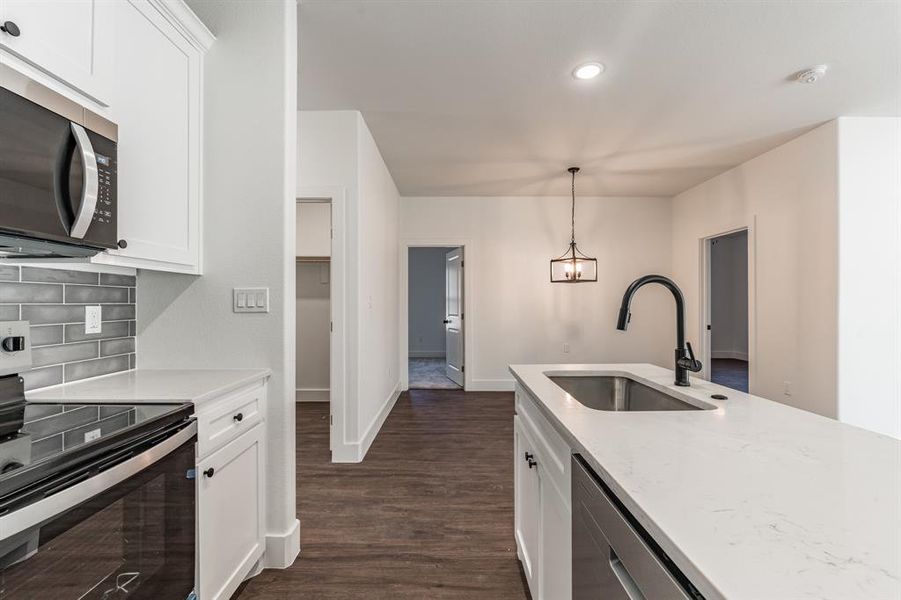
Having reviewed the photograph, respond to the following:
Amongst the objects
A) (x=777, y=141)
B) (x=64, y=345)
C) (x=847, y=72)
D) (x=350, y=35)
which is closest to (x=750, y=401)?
(x=64, y=345)

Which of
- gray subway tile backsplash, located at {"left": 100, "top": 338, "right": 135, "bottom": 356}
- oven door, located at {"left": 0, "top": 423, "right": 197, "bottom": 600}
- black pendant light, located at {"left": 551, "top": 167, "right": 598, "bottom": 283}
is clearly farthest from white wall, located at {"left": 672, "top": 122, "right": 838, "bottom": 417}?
gray subway tile backsplash, located at {"left": 100, "top": 338, "right": 135, "bottom": 356}

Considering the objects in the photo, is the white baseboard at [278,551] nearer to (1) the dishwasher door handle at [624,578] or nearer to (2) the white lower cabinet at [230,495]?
(2) the white lower cabinet at [230,495]

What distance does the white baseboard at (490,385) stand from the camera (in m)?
5.51

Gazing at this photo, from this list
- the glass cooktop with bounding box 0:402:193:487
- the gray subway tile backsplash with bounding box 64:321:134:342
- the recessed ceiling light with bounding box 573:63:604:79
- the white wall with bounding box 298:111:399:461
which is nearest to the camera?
the glass cooktop with bounding box 0:402:193:487

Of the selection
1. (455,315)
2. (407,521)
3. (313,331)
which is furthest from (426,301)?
(407,521)

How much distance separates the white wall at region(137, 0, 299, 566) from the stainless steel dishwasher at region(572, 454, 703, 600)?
141 cm

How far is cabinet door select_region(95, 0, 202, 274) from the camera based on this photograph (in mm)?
1439

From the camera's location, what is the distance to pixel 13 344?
125cm

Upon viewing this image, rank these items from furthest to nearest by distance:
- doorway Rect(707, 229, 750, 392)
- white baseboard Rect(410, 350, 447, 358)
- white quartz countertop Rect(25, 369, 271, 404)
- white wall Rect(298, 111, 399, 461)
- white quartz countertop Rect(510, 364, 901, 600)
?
white baseboard Rect(410, 350, 447, 358)
doorway Rect(707, 229, 750, 392)
white wall Rect(298, 111, 399, 461)
white quartz countertop Rect(25, 369, 271, 404)
white quartz countertop Rect(510, 364, 901, 600)

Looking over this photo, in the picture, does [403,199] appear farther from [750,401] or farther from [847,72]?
[750,401]

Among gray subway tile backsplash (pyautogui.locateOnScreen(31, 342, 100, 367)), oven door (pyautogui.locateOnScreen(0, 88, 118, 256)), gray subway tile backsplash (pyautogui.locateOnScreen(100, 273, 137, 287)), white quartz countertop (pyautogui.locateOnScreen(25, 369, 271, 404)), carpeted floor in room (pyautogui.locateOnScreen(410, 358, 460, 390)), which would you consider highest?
oven door (pyautogui.locateOnScreen(0, 88, 118, 256))

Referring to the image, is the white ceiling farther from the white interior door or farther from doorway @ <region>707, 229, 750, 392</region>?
doorway @ <region>707, 229, 750, 392</region>

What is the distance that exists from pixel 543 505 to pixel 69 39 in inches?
78.9

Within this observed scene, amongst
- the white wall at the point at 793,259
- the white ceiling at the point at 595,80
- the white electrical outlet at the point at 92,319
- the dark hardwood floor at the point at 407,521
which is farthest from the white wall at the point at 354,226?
the white wall at the point at 793,259
